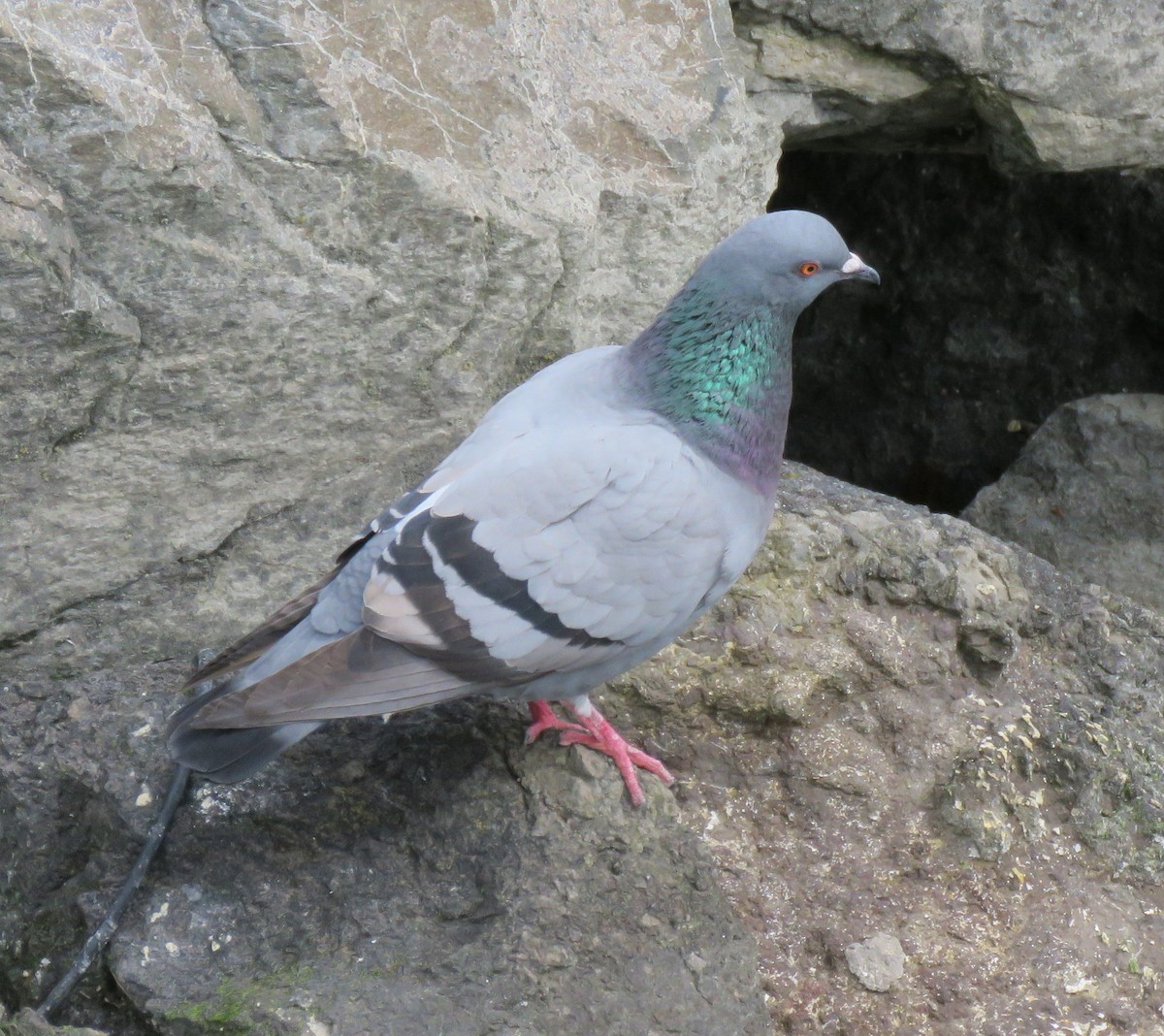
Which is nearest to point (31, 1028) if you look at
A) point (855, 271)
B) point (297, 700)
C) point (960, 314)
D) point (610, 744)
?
point (297, 700)

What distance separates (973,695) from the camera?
3609mm

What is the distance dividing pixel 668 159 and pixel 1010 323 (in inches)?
96.6

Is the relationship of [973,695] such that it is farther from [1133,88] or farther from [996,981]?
[1133,88]

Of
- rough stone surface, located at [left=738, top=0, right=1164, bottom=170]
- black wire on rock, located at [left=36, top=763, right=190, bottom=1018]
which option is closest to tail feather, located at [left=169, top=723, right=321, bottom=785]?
black wire on rock, located at [left=36, top=763, right=190, bottom=1018]

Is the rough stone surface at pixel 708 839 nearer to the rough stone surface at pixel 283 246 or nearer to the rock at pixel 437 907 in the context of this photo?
the rock at pixel 437 907

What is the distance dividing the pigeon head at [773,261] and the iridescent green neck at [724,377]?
27 mm

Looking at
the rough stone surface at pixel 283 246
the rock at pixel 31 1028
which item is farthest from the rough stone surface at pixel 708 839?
the rough stone surface at pixel 283 246

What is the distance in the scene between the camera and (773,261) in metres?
3.00

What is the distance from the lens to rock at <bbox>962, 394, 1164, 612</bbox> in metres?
5.31

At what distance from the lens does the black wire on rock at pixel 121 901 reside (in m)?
2.83

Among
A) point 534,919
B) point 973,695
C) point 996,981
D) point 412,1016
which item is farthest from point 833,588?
point 412,1016

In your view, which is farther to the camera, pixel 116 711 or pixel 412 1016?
pixel 116 711

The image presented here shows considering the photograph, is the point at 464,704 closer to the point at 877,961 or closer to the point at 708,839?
the point at 708,839

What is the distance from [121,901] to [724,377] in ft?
5.57
